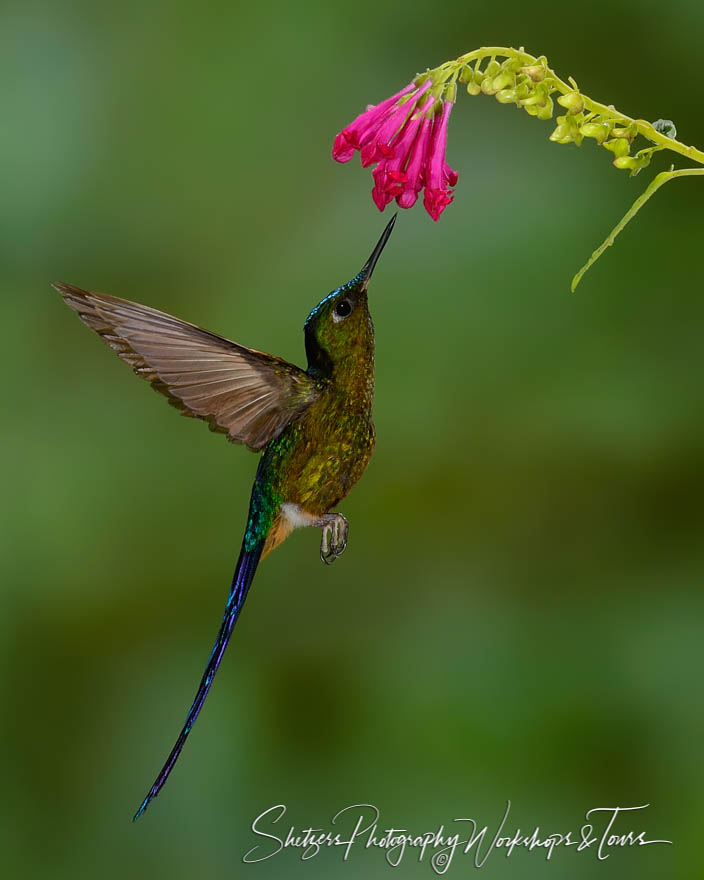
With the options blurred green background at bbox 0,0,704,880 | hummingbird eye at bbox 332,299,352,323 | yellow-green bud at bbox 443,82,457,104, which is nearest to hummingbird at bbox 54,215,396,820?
hummingbird eye at bbox 332,299,352,323

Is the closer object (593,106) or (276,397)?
(593,106)

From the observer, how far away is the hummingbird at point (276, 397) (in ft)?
2.66

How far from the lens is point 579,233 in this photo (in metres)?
2.37

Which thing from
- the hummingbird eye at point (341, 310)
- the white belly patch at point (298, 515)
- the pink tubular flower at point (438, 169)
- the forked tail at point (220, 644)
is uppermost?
the pink tubular flower at point (438, 169)

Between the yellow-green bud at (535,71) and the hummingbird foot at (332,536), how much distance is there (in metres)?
0.39

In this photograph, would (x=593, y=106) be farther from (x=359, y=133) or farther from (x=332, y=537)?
(x=332, y=537)

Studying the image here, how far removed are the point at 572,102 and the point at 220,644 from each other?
50 cm

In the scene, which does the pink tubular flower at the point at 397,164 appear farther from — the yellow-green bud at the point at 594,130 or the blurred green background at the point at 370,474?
the blurred green background at the point at 370,474

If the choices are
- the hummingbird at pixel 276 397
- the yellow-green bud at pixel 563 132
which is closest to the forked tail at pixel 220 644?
the hummingbird at pixel 276 397

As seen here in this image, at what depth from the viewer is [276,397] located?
36.2 inches

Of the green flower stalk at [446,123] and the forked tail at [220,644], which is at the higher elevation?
the green flower stalk at [446,123]

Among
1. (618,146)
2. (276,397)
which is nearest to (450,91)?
(618,146)

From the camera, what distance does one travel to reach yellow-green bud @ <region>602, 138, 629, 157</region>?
0.82m

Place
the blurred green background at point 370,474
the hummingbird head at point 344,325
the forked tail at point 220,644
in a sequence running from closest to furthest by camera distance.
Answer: the forked tail at point 220,644 < the hummingbird head at point 344,325 < the blurred green background at point 370,474
